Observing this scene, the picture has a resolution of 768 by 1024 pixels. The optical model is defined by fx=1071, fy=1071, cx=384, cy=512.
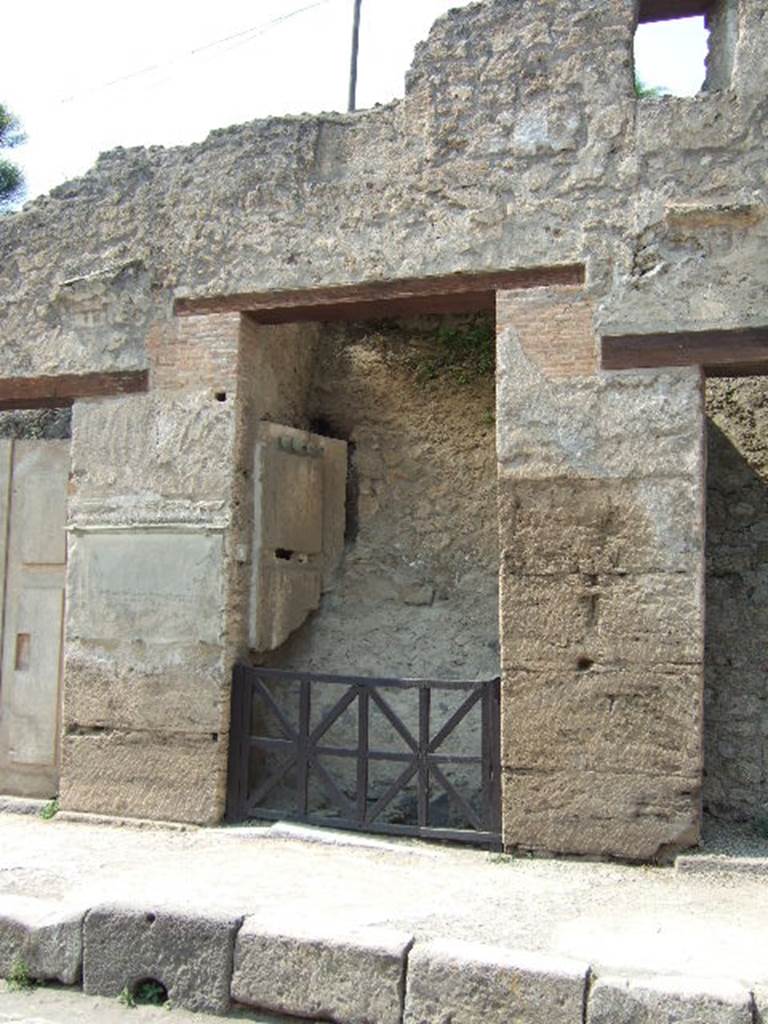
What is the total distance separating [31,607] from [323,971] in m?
3.86

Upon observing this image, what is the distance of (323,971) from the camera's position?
3.73 metres

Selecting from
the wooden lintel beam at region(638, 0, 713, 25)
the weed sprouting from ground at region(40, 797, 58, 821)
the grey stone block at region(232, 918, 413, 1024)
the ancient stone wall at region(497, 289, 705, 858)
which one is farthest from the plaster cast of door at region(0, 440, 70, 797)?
the wooden lintel beam at region(638, 0, 713, 25)

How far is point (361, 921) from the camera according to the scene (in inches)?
157

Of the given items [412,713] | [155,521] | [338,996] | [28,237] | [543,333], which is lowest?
[338,996]

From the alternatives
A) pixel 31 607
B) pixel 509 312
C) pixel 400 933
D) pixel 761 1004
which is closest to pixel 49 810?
pixel 31 607

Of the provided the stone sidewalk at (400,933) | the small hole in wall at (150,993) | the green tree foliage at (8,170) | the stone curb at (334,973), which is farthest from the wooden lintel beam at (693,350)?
the green tree foliage at (8,170)

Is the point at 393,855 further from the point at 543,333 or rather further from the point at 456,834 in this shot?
the point at 543,333

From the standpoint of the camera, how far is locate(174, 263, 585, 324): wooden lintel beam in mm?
5586

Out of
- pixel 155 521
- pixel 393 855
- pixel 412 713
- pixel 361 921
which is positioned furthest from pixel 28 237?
pixel 361 921

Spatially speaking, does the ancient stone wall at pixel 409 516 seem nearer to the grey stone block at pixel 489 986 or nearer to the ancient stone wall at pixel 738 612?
the ancient stone wall at pixel 738 612

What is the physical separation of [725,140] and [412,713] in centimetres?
370

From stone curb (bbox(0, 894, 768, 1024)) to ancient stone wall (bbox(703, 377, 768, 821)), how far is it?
2.56 metres

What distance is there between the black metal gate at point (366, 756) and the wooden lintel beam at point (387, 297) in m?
2.06

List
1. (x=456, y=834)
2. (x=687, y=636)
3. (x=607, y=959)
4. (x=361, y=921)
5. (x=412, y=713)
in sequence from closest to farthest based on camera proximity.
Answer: (x=607, y=959), (x=361, y=921), (x=687, y=636), (x=456, y=834), (x=412, y=713)
